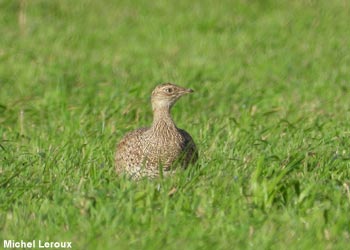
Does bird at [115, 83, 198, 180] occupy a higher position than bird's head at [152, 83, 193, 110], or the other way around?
bird's head at [152, 83, 193, 110]

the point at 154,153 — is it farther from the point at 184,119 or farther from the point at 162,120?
the point at 184,119

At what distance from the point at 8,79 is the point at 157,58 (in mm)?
2480

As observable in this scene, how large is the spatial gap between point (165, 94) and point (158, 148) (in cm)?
72

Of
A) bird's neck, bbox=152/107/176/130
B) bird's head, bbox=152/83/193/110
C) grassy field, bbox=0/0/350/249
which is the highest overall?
bird's head, bbox=152/83/193/110

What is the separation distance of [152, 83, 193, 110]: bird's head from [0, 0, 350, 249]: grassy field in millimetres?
568

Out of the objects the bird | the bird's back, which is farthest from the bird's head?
the bird's back

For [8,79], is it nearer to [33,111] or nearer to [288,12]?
[33,111]

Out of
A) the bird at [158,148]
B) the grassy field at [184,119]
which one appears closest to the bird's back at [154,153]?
the bird at [158,148]

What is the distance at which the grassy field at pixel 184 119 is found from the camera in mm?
6055

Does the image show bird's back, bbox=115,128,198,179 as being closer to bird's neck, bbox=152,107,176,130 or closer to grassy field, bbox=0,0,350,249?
bird's neck, bbox=152,107,176,130

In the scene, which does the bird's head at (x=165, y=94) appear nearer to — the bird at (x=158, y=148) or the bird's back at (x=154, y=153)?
the bird at (x=158, y=148)

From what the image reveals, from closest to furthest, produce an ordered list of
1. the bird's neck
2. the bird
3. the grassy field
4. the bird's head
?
the grassy field < the bird < the bird's neck < the bird's head

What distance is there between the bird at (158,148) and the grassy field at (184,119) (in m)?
0.18

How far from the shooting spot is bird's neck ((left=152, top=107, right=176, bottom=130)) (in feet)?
25.6
